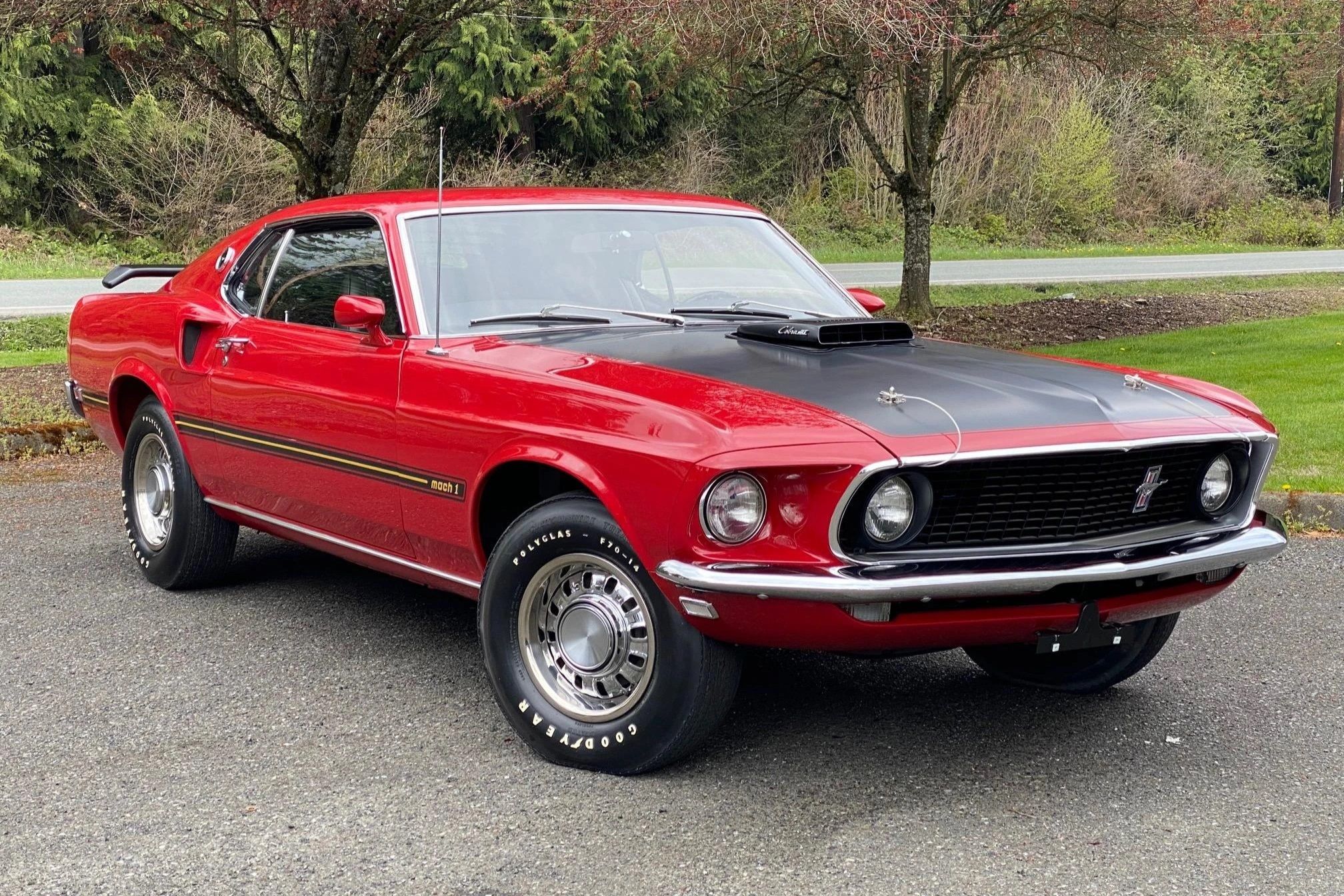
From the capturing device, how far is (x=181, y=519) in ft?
18.9

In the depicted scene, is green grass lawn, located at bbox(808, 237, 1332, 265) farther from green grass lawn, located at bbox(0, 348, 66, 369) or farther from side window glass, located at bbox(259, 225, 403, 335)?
side window glass, located at bbox(259, 225, 403, 335)

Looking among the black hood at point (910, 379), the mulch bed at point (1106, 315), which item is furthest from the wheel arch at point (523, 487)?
the mulch bed at point (1106, 315)

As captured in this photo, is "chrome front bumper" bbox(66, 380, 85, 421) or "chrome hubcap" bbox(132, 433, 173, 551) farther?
"chrome front bumper" bbox(66, 380, 85, 421)

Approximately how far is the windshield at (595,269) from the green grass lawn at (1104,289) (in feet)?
39.9

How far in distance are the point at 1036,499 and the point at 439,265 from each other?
2.04m

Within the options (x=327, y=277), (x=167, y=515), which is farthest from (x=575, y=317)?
(x=167, y=515)

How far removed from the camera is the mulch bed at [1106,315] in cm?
1512

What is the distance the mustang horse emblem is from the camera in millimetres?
3947

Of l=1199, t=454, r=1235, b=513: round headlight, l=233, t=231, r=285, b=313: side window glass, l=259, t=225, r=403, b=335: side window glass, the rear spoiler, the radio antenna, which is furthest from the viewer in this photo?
the rear spoiler

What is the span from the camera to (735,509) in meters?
3.56

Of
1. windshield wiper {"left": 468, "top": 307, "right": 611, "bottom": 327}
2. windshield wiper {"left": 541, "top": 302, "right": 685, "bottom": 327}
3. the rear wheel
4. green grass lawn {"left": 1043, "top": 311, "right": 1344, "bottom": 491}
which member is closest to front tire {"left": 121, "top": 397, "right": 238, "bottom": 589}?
windshield wiper {"left": 468, "top": 307, "right": 611, "bottom": 327}

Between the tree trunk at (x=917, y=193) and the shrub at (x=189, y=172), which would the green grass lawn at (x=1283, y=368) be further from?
the shrub at (x=189, y=172)

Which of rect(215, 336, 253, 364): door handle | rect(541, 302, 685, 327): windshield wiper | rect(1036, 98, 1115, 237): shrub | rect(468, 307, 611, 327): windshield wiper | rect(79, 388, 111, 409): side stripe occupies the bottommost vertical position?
rect(79, 388, 111, 409): side stripe

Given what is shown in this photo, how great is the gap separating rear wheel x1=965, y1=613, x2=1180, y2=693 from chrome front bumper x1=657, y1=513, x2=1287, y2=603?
88 cm
